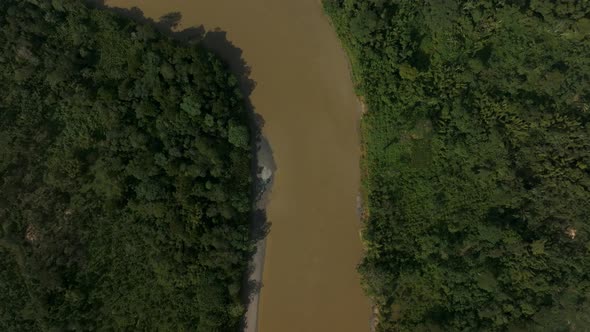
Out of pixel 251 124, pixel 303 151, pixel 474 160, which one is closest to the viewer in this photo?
pixel 474 160

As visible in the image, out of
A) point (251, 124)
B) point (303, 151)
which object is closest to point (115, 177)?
point (251, 124)

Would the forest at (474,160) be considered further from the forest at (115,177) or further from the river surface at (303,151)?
the forest at (115,177)

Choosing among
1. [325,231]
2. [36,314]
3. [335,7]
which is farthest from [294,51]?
[36,314]

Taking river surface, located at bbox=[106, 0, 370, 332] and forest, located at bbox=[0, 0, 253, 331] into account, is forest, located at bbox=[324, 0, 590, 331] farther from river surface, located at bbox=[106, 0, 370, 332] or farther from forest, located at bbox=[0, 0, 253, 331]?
forest, located at bbox=[0, 0, 253, 331]

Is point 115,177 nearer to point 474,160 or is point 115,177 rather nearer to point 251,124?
point 251,124

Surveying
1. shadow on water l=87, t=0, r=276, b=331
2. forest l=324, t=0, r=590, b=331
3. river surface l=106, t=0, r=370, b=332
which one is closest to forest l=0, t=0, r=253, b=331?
shadow on water l=87, t=0, r=276, b=331
